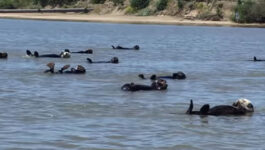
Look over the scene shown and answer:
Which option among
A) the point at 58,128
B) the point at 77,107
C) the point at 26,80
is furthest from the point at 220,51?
the point at 58,128

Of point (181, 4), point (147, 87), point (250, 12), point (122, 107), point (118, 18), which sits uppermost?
point (122, 107)

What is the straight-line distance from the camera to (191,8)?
99438 millimetres

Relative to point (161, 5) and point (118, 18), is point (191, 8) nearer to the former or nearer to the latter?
point (161, 5)

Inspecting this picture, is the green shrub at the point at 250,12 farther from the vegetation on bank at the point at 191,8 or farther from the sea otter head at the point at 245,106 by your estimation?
the sea otter head at the point at 245,106

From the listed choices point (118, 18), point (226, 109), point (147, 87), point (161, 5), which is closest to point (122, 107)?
point (226, 109)

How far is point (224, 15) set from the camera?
9644 centimetres

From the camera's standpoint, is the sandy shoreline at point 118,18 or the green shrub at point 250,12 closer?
the green shrub at point 250,12

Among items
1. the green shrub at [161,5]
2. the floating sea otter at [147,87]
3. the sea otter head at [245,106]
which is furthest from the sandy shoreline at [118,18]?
the sea otter head at [245,106]

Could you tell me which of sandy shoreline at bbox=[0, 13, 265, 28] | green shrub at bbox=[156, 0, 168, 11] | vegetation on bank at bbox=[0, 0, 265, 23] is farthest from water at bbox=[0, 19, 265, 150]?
green shrub at bbox=[156, 0, 168, 11]

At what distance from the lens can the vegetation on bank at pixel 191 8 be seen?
91.6 m

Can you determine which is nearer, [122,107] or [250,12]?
[122,107]

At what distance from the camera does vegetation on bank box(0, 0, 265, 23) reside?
91.6 m

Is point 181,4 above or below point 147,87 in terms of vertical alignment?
below

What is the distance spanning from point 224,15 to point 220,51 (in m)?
48.5
